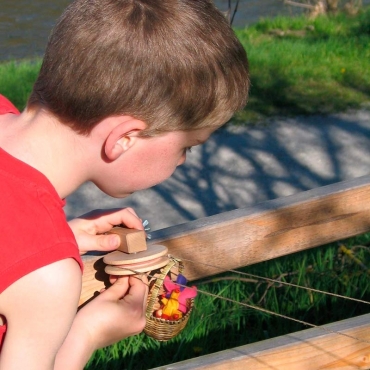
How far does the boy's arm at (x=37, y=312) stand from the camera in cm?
141

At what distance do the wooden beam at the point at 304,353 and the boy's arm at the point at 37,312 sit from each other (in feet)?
1.68

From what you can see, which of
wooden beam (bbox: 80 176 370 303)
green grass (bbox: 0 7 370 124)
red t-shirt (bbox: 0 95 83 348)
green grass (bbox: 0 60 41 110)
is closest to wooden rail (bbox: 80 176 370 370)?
wooden beam (bbox: 80 176 370 303)

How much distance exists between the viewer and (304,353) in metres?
1.96

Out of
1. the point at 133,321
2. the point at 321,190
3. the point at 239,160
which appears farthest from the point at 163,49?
the point at 239,160

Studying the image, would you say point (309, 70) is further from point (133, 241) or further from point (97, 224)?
point (133, 241)

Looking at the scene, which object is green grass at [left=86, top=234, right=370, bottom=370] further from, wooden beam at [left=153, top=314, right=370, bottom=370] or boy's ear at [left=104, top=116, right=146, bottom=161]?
boy's ear at [left=104, top=116, right=146, bottom=161]

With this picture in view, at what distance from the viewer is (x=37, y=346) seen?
143 cm

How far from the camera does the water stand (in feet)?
30.2

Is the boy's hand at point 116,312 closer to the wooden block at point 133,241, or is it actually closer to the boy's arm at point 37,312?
the wooden block at point 133,241

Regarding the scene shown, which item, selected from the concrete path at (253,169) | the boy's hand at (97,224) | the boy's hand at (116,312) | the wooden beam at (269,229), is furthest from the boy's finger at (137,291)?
the concrete path at (253,169)

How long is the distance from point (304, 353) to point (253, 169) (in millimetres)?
3310

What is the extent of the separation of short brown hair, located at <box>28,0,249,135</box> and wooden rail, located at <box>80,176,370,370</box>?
0.50 meters

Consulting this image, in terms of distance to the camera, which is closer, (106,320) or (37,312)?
(37,312)

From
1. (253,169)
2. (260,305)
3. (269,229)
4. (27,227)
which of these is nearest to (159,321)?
(269,229)
